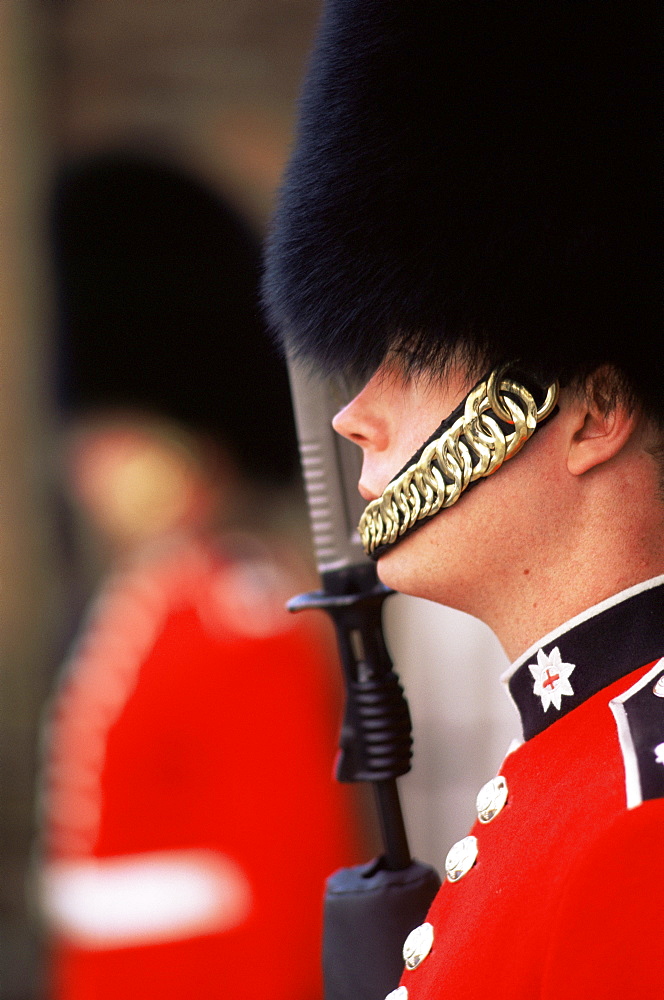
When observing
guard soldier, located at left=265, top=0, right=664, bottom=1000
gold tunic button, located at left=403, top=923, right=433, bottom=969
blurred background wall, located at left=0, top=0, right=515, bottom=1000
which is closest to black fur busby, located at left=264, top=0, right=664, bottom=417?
guard soldier, located at left=265, top=0, right=664, bottom=1000

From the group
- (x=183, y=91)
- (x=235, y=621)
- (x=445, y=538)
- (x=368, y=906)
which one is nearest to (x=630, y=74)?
(x=445, y=538)

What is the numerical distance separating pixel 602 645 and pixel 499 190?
42 cm

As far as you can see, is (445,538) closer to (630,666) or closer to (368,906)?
(630,666)

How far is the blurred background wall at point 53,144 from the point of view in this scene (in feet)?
13.9

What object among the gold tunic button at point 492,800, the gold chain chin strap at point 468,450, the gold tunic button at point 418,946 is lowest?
the gold tunic button at point 418,946

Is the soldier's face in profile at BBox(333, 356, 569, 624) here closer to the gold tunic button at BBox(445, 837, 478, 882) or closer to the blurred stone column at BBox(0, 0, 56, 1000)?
the gold tunic button at BBox(445, 837, 478, 882)

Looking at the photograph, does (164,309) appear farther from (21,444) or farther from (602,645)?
(602,645)

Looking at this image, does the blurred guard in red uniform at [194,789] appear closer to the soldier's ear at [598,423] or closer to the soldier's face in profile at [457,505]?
the soldier's face in profile at [457,505]

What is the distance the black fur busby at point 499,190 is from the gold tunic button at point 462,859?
42 cm

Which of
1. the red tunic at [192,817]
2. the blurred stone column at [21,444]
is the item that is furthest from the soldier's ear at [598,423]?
the blurred stone column at [21,444]

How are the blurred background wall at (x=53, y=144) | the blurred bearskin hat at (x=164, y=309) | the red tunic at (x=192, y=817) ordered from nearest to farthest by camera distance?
the red tunic at (x=192, y=817) → the blurred bearskin hat at (x=164, y=309) → the blurred background wall at (x=53, y=144)

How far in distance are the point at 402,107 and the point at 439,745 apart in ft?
7.44

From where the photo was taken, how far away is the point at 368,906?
129 cm

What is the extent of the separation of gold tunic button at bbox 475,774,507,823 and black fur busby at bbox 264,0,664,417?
0.37 m
